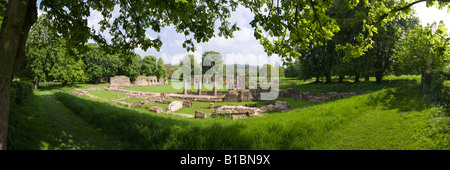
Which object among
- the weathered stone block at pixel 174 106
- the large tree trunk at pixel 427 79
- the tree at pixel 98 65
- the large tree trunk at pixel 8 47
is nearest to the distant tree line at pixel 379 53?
the large tree trunk at pixel 427 79

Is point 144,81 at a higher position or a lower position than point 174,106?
higher

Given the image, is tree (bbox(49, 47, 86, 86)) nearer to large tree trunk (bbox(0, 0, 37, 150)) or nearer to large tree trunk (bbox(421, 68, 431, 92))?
large tree trunk (bbox(0, 0, 37, 150))

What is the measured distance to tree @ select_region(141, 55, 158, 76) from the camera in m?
59.7

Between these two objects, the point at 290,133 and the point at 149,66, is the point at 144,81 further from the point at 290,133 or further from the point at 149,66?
the point at 290,133

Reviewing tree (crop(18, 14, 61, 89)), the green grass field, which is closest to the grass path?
the green grass field

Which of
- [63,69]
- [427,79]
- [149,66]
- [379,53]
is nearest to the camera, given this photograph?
[427,79]

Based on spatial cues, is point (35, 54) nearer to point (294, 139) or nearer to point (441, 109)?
point (294, 139)

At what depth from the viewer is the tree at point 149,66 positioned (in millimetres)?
59681

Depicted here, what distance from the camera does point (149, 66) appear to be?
6091cm

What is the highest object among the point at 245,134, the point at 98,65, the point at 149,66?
the point at 149,66

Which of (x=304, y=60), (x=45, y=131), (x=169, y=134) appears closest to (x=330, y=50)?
(x=304, y=60)

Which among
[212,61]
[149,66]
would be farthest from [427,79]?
[149,66]

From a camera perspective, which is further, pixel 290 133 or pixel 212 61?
pixel 212 61
